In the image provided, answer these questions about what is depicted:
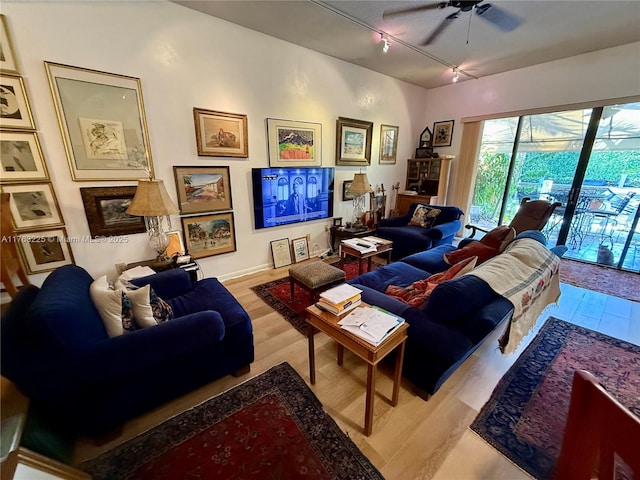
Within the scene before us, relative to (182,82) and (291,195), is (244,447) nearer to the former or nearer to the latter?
(291,195)

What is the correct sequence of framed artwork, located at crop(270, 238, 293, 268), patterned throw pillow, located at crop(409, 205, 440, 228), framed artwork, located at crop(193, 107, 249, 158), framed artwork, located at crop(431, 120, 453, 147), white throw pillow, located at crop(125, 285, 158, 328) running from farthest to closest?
framed artwork, located at crop(431, 120, 453, 147), patterned throw pillow, located at crop(409, 205, 440, 228), framed artwork, located at crop(270, 238, 293, 268), framed artwork, located at crop(193, 107, 249, 158), white throw pillow, located at crop(125, 285, 158, 328)

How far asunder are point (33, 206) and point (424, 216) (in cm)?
442

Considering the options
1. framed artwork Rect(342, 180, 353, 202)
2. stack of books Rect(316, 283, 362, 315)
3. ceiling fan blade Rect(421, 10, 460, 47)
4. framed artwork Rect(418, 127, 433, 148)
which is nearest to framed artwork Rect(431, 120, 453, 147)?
framed artwork Rect(418, 127, 433, 148)

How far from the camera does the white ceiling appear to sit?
2.40 m

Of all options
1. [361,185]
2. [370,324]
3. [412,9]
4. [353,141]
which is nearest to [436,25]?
[412,9]

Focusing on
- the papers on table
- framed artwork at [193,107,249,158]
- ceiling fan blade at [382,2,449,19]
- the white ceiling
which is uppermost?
the white ceiling

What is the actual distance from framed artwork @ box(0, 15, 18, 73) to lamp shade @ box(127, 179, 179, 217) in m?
1.09

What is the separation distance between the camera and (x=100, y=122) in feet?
7.35

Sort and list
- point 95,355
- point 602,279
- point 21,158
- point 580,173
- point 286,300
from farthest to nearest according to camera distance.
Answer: point 580,173 → point 602,279 → point 286,300 → point 21,158 → point 95,355

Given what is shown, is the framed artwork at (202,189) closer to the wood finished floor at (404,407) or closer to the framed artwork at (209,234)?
the framed artwork at (209,234)

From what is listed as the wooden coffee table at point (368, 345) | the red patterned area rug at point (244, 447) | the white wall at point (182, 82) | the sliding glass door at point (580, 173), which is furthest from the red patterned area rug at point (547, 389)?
the white wall at point (182, 82)

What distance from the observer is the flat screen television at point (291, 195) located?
131 inches

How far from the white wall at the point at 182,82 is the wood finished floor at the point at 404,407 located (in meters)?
1.58

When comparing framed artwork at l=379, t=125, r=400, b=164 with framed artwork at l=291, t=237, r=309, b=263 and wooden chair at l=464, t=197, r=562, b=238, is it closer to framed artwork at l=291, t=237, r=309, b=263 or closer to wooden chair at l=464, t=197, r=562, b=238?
framed artwork at l=291, t=237, r=309, b=263
